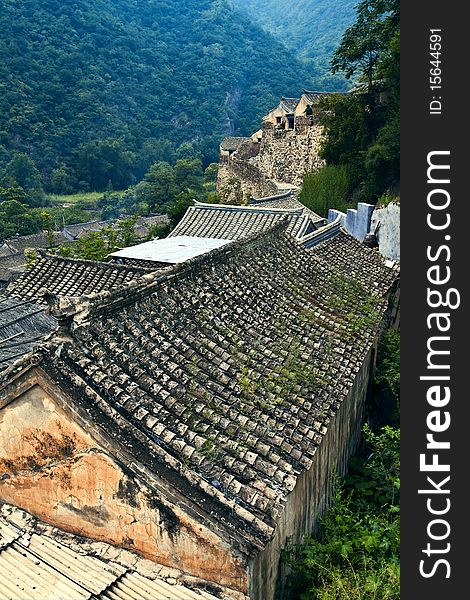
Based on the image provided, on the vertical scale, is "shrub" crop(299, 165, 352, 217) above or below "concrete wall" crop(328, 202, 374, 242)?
above

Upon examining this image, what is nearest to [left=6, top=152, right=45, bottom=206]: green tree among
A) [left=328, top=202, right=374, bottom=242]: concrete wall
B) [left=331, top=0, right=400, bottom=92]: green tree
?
[left=331, top=0, right=400, bottom=92]: green tree

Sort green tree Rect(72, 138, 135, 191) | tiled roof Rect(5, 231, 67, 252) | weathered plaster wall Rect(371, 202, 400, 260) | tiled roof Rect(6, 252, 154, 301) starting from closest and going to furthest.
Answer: tiled roof Rect(6, 252, 154, 301), weathered plaster wall Rect(371, 202, 400, 260), tiled roof Rect(5, 231, 67, 252), green tree Rect(72, 138, 135, 191)

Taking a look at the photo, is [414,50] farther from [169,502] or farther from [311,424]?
[169,502]

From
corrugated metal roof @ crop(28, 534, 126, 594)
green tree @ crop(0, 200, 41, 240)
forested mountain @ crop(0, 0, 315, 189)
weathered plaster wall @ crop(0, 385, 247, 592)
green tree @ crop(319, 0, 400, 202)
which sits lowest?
corrugated metal roof @ crop(28, 534, 126, 594)

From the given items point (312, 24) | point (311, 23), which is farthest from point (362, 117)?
point (311, 23)

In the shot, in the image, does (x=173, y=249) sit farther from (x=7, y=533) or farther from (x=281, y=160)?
(x=281, y=160)

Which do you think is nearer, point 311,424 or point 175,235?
point 311,424

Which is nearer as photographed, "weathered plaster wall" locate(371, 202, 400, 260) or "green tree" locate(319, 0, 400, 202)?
"weathered plaster wall" locate(371, 202, 400, 260)

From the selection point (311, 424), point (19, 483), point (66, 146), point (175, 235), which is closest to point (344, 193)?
point (175, 235)

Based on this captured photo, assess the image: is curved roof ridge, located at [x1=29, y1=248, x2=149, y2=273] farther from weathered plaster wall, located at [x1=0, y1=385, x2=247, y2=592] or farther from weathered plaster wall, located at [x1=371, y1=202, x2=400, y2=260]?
weathered plaster wall, located at [x1=0, y1=385, x2=247, y2=592]
